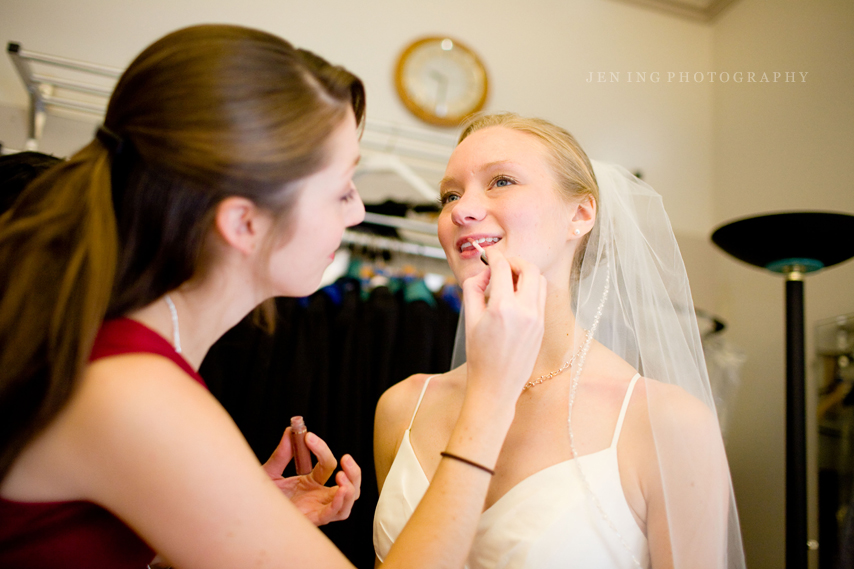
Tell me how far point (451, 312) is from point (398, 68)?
130 cm

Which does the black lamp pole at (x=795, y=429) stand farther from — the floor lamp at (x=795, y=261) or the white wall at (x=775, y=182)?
the white wall at (x=775, y=182)

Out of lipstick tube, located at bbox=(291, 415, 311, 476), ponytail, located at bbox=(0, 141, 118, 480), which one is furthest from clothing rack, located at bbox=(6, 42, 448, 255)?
ponytail, located at bbox=(0, 141, 118, 480)

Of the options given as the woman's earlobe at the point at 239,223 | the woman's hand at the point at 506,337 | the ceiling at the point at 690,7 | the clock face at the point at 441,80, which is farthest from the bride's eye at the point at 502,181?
the ceiling at the point at 690,7

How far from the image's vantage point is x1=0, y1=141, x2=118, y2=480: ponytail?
2.15 ft

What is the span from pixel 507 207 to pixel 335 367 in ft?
2.39

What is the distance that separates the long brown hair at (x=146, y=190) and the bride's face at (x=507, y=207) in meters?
0.48

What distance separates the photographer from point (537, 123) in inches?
53.9

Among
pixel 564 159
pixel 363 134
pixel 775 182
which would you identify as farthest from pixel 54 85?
pixel 775 182

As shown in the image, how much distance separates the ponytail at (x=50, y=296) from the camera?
2.15 feet

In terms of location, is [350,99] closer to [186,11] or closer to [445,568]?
[445,568]

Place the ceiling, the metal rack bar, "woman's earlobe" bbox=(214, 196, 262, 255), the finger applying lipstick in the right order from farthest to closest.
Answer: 1. the ceiling
2. the metal rack bar
3. the finger applying lipstick
4. "woman's earlobe" bbox=(214, 196, 262, 255)

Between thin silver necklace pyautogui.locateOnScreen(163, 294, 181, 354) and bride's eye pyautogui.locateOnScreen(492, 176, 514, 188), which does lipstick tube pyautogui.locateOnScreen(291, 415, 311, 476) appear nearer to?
thin silver necklace pyautogui.locateOnScreen(163, 294, 181, 354)

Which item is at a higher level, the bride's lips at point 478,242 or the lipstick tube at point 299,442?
the bride's lips at point 478,242

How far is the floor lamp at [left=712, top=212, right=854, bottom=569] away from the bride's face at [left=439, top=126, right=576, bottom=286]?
0.60 meters
